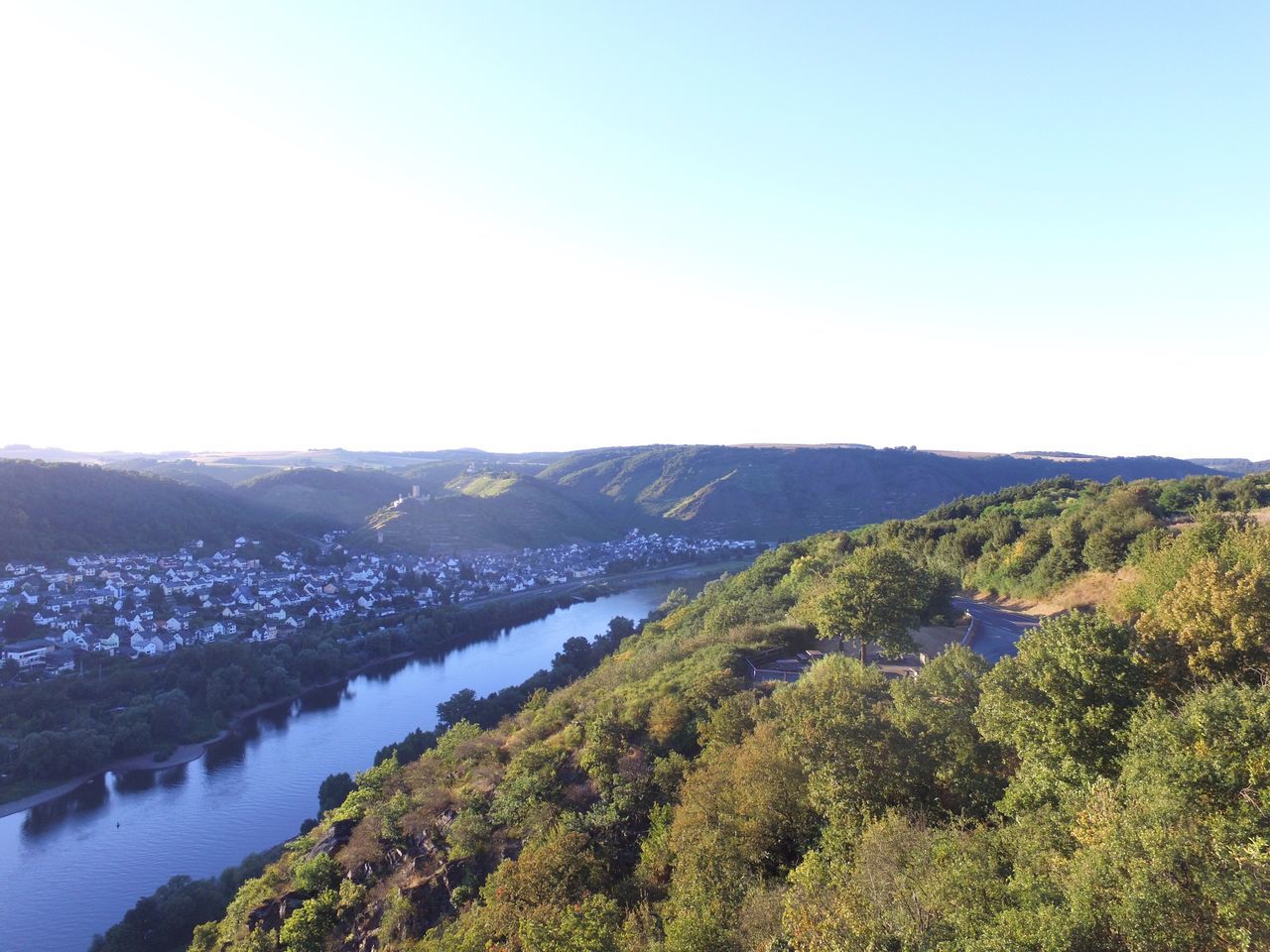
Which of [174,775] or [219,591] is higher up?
[219,591]

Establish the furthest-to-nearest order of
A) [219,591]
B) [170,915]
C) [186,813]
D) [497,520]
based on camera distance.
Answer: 1. [497,520]
2. [219,591]
3. [186,813]
4. [170,915]

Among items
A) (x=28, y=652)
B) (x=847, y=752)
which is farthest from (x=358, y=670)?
(x=847, y=752)

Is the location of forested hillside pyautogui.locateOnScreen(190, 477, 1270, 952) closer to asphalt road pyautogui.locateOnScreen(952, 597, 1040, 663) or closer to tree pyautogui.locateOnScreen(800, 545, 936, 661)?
tree pyautogui.locateOnScreen(800, 545, 936, 661)

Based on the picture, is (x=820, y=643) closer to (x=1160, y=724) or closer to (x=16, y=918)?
(x=1160, y=724)

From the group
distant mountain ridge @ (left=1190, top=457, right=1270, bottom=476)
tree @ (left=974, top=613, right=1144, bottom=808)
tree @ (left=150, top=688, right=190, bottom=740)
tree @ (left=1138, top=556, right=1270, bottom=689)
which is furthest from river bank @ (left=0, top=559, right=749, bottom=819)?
distant mountain ridge @ (left=1190, top=457, right=1270, bottom=476)

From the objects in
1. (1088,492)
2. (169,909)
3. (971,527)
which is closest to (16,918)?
(169,909)

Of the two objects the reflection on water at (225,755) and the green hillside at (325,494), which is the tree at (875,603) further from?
the green hillside at (325,494)

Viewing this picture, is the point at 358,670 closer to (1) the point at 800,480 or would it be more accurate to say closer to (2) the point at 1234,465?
(1) the point at 800,480
